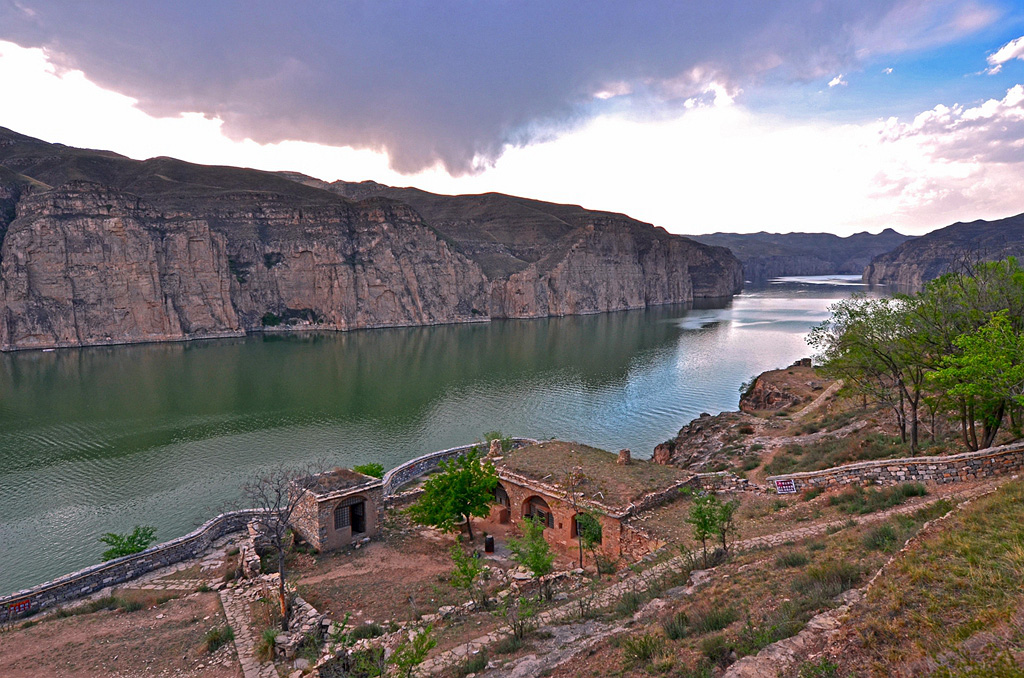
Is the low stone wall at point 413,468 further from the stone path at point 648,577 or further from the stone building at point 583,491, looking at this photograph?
the stone path at point 648,577

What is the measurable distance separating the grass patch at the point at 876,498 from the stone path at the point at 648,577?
48 centimetres

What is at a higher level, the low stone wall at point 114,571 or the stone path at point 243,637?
the stone path at point 243,637

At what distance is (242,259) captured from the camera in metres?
105

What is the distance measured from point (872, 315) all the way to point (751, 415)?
14.1 meters

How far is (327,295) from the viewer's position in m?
108

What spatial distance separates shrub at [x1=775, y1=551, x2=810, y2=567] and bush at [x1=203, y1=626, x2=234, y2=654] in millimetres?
12943

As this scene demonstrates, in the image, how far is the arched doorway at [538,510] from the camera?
2034 cm

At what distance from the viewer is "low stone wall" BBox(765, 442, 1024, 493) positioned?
1316 cm

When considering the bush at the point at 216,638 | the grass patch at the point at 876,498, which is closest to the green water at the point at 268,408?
the bush at the point at 216,638

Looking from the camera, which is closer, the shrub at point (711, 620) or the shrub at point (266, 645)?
the shrub at point (711, 620)

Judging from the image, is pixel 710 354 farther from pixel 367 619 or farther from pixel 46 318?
pixel 46 318

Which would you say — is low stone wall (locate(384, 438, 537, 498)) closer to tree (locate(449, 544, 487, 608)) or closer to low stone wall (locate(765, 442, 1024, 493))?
tree (locate(449, 544, 487, 608))

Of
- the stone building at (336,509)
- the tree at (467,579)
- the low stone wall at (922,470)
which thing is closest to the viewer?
the low stone wall at (922,470)

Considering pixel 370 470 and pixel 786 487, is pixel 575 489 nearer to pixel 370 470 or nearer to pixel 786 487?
pixel 786 487
